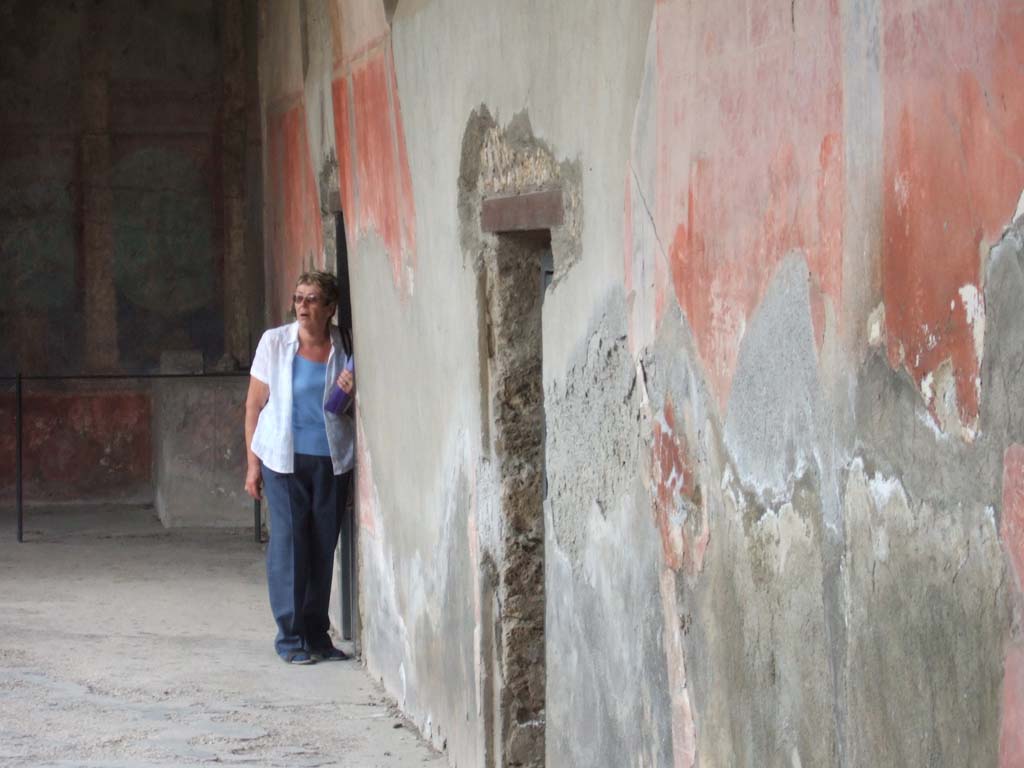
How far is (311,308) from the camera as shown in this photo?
19.9 ft

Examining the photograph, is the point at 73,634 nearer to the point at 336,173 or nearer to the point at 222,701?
the point at 222,701

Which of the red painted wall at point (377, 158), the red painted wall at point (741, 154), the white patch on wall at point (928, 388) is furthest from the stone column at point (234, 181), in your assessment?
the white patch on wall at point (928, 388)

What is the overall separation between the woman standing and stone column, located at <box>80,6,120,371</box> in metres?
4.86

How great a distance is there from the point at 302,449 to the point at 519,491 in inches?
78.7

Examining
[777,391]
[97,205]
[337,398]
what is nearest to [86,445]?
[97,205]

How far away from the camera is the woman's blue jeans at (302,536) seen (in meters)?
6.18

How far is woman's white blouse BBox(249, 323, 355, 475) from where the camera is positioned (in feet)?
20.0

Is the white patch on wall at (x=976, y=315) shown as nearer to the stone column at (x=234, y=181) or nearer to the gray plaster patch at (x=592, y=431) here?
the gray plaster patch at (x=592, y=431)

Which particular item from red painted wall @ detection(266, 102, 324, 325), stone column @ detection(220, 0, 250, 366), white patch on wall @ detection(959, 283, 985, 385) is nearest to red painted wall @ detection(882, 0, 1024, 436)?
white patch on wall @ detection(959, 283, 985, 385)

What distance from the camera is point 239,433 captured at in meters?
9.34

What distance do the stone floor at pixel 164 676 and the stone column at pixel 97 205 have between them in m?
2.25

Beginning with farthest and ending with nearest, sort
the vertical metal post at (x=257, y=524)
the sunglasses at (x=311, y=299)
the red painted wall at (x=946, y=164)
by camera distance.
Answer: the vertical metal post at (x=257, y=524)
the sunglasses at (x=311, y=299)
the red painted wall at (x=946, y=164)

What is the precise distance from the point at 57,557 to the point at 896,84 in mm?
7083

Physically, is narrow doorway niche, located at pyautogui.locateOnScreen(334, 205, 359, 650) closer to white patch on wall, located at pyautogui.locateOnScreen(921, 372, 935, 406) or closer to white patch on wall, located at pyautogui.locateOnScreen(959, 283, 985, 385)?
white patch on wall, located at pyautogui.locateOnScreen(921, 372, 935, 406)
